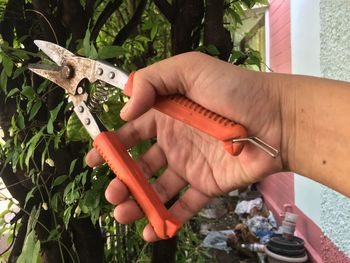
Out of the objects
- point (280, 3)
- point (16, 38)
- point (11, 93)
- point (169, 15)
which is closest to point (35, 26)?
point (16, 38)

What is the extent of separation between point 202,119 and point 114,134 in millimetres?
210

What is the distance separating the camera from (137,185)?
2.21 ft

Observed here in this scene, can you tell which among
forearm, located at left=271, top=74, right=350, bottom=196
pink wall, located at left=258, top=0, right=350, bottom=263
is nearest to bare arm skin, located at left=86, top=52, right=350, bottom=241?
forearm, located at left=271, top=74, right=350, bottom=196

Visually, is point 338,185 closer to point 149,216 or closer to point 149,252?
point 149,216

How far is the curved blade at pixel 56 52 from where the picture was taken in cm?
74

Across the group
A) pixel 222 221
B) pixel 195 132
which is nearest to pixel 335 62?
pixel 195 132

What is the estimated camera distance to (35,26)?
36.0 inches

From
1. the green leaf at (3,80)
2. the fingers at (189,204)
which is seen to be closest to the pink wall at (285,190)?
the fingers at (189,204)

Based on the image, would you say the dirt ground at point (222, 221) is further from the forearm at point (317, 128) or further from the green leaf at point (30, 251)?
the forearm at point (317, 128)

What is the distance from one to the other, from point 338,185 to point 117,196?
1.20 feet

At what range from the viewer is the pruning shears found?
0.59 m

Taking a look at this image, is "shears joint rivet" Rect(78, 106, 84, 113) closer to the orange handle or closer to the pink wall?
the orange handle

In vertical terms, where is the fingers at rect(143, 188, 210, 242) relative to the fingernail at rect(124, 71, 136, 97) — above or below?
below

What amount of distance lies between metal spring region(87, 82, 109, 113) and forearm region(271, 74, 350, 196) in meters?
0.30
